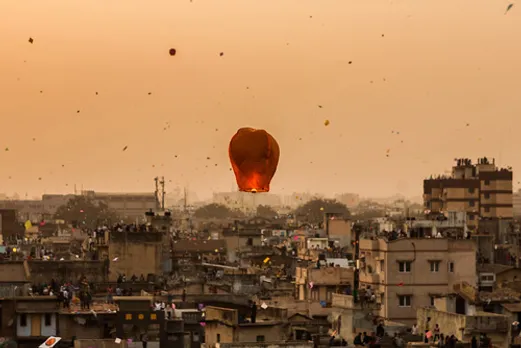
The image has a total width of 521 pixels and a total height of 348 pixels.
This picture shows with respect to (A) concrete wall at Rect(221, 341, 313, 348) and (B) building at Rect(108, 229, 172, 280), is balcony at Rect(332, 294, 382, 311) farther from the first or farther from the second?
(B) building at Rect(108, 229, 172, 280)

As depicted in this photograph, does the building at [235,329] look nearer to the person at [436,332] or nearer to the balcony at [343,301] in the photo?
the person at [436,332]

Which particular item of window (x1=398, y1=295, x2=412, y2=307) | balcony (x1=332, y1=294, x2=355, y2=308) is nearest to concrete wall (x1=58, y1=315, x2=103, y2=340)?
balcony (x1=332, y1=294, x2=355, y2=308)

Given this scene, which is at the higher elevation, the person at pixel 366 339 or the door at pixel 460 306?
the door at pixel 460 306

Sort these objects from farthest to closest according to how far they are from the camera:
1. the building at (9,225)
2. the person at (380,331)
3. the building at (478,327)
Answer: the building at (9,225) → the person at (380,331) → the building at (478,327)

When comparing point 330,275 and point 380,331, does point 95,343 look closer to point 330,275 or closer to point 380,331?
point 380,331

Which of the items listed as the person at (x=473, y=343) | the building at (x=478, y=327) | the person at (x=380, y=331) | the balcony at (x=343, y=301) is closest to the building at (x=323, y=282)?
the balcony at (x=343, y=301)

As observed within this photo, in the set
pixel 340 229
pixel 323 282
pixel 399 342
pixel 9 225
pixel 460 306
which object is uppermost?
pixel 9 225

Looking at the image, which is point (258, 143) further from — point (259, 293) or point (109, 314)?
point (259, 293)

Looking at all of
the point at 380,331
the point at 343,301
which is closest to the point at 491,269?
the point at 343,301
